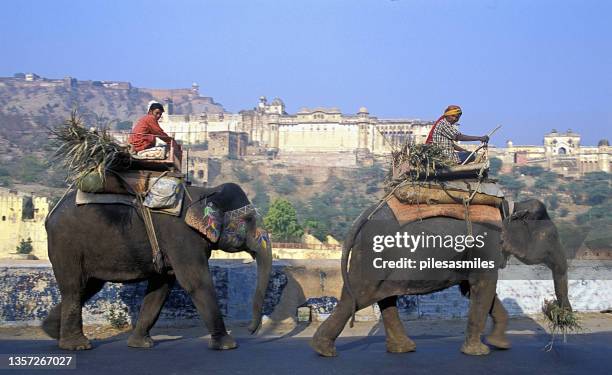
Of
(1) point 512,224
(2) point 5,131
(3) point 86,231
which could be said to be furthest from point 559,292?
(2) point 5,131

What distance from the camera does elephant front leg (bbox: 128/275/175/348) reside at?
7.80 meters

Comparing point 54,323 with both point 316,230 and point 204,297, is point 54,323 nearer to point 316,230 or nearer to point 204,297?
point 204,297

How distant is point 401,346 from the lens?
7352 mm

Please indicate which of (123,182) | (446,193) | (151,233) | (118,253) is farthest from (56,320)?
(446,193)

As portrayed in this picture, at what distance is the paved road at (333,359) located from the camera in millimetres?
6289

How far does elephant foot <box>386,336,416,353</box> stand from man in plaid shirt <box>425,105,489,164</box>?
1776 millimetres

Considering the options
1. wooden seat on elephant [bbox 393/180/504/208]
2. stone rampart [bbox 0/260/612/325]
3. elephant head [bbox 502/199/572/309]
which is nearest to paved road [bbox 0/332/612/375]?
elephant head [bbox 502/199/572/309]

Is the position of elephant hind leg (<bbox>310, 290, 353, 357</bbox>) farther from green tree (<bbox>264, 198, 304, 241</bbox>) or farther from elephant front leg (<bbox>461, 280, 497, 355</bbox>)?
green tree (<bbox>264, 198, 304, 241</bbox>)

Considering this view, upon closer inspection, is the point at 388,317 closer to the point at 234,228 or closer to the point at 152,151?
the point at 234,228

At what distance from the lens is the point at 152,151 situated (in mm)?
7938

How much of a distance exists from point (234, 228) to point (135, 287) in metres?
2.50

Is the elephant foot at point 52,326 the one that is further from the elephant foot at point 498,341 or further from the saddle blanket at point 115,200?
the elephant foot at point 498,341

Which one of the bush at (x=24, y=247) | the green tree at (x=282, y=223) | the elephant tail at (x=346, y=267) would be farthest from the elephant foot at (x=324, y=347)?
the bush at (x=24, y=247)

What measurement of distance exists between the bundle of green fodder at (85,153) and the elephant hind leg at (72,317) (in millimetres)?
959
